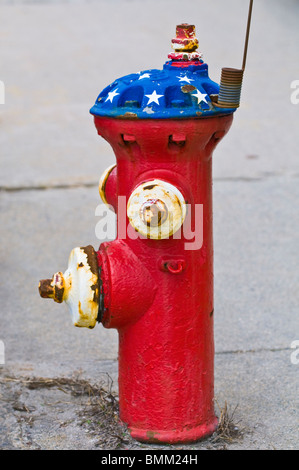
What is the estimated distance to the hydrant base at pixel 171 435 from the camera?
2391mm

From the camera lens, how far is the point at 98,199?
5.01 m

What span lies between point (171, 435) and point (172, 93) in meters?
1.04

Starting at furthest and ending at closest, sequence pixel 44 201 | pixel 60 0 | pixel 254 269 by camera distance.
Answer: pixel 60 0, pixel 44 201, pixel 254 269

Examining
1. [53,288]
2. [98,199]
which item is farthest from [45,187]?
[53,288]

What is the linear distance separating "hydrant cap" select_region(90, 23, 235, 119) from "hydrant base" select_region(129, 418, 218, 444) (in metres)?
0.97

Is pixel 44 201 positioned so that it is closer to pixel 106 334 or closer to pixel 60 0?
pixel 106 334

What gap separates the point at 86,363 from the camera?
3119mm

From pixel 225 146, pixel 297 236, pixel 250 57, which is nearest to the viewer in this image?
pixel 297 236

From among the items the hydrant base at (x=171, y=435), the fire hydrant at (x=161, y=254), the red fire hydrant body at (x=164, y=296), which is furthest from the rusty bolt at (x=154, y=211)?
the hydrant base at (x=171, y=435)

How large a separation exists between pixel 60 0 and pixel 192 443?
8.89 m

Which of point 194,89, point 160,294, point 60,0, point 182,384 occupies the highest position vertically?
point 60,0

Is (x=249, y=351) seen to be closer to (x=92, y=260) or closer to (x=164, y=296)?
(x=164, y=296)

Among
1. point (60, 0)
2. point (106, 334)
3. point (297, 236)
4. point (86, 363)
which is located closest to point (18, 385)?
point (86, 363)

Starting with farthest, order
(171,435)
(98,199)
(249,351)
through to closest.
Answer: (98,199)
(249,351)
(171,435)
